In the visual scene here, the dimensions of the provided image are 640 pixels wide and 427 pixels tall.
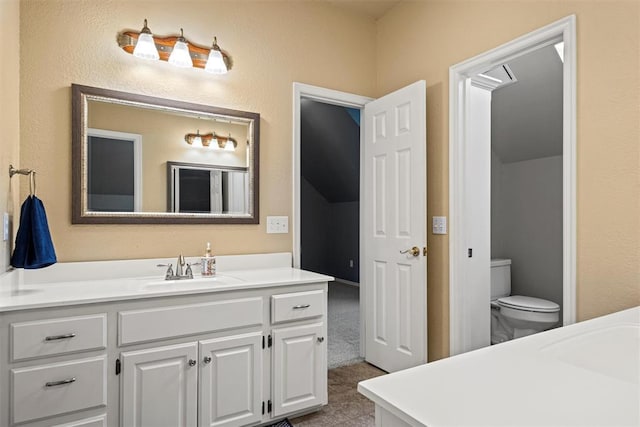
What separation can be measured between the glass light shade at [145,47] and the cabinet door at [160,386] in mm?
1586

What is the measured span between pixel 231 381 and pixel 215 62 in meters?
1.83

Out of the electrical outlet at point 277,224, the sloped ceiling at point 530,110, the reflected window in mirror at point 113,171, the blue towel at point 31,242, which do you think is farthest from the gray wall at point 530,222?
the blue towel at point 31,242

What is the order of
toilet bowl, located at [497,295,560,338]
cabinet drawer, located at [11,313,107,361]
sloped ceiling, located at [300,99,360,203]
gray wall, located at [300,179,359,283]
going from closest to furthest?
1. cabinet drawer, located at [11,313,107,361]
2. toilet bowl, located at [497,295,560,338]
3. sloped ceiling, located at [300,99,360,203]
4. gray wall, located at [300,179,359,283]

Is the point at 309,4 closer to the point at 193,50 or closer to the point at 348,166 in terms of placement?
the point at 193,50

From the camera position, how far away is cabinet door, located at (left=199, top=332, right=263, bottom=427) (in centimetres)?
187

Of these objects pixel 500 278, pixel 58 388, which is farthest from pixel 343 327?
pixel 58 388

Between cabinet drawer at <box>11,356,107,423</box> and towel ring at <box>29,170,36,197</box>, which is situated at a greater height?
towel ring at <box>29,170,36,197</box>

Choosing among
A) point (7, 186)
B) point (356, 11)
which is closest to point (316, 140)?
point (356, 11)

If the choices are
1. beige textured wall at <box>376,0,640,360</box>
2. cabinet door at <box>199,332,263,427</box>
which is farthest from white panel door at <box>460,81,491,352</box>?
cabinet door at <box>199,332,263,427</box>

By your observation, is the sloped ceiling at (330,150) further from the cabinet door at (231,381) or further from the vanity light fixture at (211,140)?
the cabinet door at (231,381)

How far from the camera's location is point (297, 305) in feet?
6.94

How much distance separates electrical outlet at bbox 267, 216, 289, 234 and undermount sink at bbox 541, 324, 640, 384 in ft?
6.29

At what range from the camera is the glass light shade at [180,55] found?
227 cm

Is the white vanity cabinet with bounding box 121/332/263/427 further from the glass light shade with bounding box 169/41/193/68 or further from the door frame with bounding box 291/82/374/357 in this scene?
the glass light shade with bounding box 169/41/193/68
